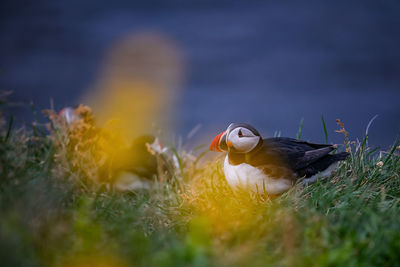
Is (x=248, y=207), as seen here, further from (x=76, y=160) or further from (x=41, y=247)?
(x=76, y=160)

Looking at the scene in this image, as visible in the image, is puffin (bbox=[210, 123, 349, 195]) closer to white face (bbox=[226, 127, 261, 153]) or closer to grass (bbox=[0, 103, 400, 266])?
white face (bbox=[226, 127, 261, 153])

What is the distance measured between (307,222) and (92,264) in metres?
1.49

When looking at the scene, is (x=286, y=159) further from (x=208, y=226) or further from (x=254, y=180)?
(x=208, y=226)

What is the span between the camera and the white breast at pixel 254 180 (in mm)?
4031

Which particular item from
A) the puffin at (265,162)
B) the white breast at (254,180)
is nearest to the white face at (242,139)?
the puffin at (265,162)

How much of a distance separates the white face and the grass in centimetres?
48

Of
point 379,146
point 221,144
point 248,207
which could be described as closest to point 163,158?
point 221,144

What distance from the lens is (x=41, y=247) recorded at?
2471 millimetres

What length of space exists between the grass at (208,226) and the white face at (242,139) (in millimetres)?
483

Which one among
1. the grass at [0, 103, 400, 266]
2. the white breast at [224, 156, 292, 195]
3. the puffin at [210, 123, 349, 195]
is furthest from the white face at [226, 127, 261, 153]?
the grass at [0, 103, 400, 266]

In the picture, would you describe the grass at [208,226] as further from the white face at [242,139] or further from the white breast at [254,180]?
the white face at [242,139]

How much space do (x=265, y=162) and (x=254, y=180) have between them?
21 centimetres

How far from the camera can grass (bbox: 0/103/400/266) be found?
2.34 meters

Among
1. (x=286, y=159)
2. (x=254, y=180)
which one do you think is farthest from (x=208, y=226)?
(x=286, y=159)
